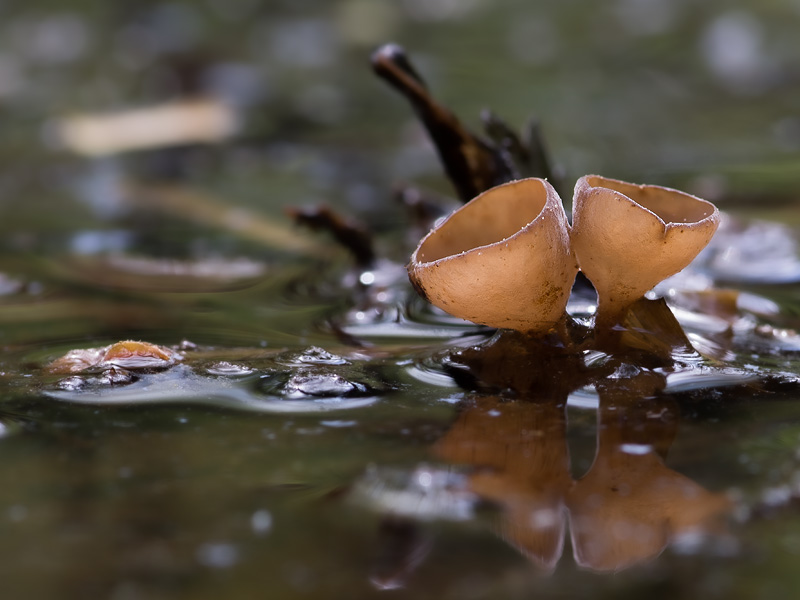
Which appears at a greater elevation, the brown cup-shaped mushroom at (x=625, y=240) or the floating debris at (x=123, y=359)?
the brown cup-shaped mushroom at (x=625, y=240)

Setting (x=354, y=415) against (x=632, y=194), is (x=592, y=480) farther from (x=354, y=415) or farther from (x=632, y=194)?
(x=632, y=194)

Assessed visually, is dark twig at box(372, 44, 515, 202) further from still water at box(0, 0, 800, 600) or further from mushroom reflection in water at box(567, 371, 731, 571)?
mushroom reflection in water at box(567, 371, 731, 571)

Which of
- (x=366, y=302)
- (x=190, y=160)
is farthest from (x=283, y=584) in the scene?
(x=190, y=160)

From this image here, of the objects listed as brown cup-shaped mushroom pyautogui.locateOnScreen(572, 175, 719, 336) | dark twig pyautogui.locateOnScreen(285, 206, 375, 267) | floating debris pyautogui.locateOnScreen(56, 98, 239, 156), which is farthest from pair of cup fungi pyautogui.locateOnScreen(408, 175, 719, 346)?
floating debris pyautogui.locateOnScreen(56, 98, 239, 156)

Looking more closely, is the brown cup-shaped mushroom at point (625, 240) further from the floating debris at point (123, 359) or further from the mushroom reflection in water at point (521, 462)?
the floating debris at point (123, 359)

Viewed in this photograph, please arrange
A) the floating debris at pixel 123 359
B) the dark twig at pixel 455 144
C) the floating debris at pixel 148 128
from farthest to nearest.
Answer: the floating debris at pixel 148 128 → the dark twig at pixel 455 144 → the floating debris at pixel 123 359

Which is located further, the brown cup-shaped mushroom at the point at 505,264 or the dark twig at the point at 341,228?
the dark twig at the point at 341,228

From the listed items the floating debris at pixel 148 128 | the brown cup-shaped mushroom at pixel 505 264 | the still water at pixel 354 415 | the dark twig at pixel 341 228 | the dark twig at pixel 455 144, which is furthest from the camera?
the floating debris at pixel 148 128

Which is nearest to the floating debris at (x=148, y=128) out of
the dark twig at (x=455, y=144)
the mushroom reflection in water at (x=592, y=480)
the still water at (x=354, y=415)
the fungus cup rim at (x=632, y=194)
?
the still water at (x=354, y=415)

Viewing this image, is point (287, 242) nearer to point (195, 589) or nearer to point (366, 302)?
point (366, 302)
